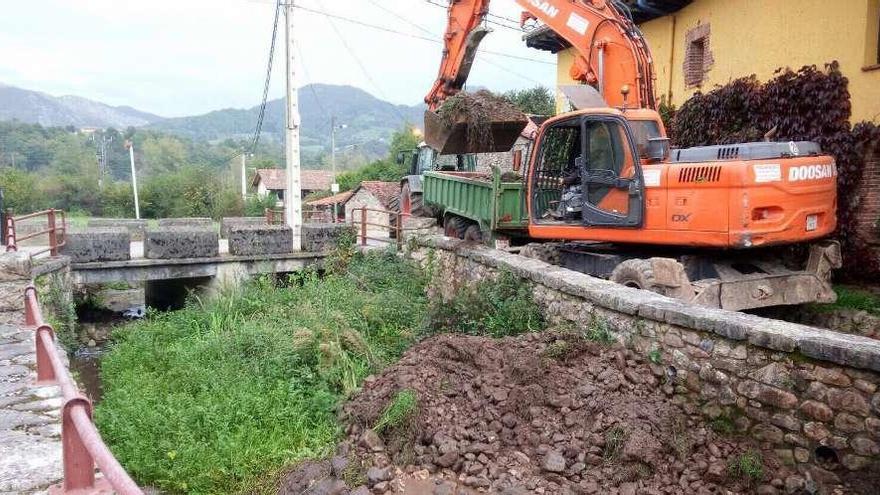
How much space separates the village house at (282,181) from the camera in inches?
2131

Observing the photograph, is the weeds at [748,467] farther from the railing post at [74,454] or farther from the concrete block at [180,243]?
the concrete block at [180,243]

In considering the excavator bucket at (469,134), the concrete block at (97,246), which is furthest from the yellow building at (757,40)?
the concrete block at (97,246)

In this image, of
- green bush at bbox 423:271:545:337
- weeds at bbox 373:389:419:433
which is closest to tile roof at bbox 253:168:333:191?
green bush at bbox 423:271:545:337

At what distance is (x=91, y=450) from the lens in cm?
210

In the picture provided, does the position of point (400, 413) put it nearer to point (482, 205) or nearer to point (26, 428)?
point (26, 428)

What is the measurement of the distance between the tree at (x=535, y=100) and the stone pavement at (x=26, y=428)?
85.6 feet

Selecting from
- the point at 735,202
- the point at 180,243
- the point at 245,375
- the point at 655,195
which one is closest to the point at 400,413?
the point at 245,375

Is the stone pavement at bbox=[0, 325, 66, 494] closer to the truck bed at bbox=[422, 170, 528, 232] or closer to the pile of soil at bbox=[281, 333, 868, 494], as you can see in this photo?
the pile of soil at bbox=[281, 333, 868, 494]

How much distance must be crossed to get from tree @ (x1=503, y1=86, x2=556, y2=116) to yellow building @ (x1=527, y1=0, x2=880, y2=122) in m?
16.1

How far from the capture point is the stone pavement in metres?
2.93

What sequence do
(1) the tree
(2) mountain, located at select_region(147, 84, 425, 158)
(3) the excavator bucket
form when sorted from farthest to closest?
(2) mountain, located at select_region(147, 84, 425, 158) < (1) the tree < (3) the excavator bucket

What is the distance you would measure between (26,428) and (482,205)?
680 centimetres

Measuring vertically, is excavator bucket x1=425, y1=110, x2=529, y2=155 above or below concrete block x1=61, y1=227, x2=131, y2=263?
above

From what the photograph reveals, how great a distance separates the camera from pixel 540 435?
4.54 meters
